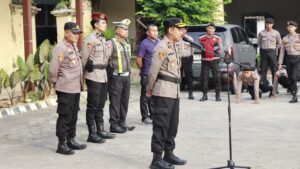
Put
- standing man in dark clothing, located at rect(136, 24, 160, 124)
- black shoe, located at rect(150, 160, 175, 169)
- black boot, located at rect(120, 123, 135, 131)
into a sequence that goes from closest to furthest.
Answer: black shoe, located at rect(150, 160, 175, 169)
black boot, located at rect(120, 123, 135, 131)
standing man in dark clothing, located at rect(136, 24, 160, 124)

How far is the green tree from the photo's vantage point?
671 inches

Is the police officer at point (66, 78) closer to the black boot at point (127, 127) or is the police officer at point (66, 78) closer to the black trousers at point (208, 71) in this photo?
the black boot at point (127, 127)

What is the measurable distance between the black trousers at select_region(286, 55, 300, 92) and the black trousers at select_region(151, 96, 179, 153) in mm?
6192

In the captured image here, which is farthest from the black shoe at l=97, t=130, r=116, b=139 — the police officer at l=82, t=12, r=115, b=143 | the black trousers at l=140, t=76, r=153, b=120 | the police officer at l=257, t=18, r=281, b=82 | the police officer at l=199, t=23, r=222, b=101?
→ the police officer at l=257, t=18, r=281, b=82

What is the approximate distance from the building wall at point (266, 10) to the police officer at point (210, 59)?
14913mm

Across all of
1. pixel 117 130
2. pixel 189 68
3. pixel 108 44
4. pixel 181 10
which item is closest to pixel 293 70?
pixel 189 68

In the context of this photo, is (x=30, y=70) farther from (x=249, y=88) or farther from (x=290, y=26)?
(x=290, y=26)

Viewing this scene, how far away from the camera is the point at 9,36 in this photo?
56.0 ft

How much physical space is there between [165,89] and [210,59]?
243 inches

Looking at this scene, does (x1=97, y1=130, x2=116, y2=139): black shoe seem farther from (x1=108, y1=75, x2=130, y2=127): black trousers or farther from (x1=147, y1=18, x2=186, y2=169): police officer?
(x1=147, y1=18, x2=186, y2=169): police officer

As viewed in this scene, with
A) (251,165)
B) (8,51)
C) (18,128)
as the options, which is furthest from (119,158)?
(8,51)

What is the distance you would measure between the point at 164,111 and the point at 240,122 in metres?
3.67

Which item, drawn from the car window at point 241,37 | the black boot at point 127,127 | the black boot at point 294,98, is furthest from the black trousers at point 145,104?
the car window at point 241,37

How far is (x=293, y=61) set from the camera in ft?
43.6
